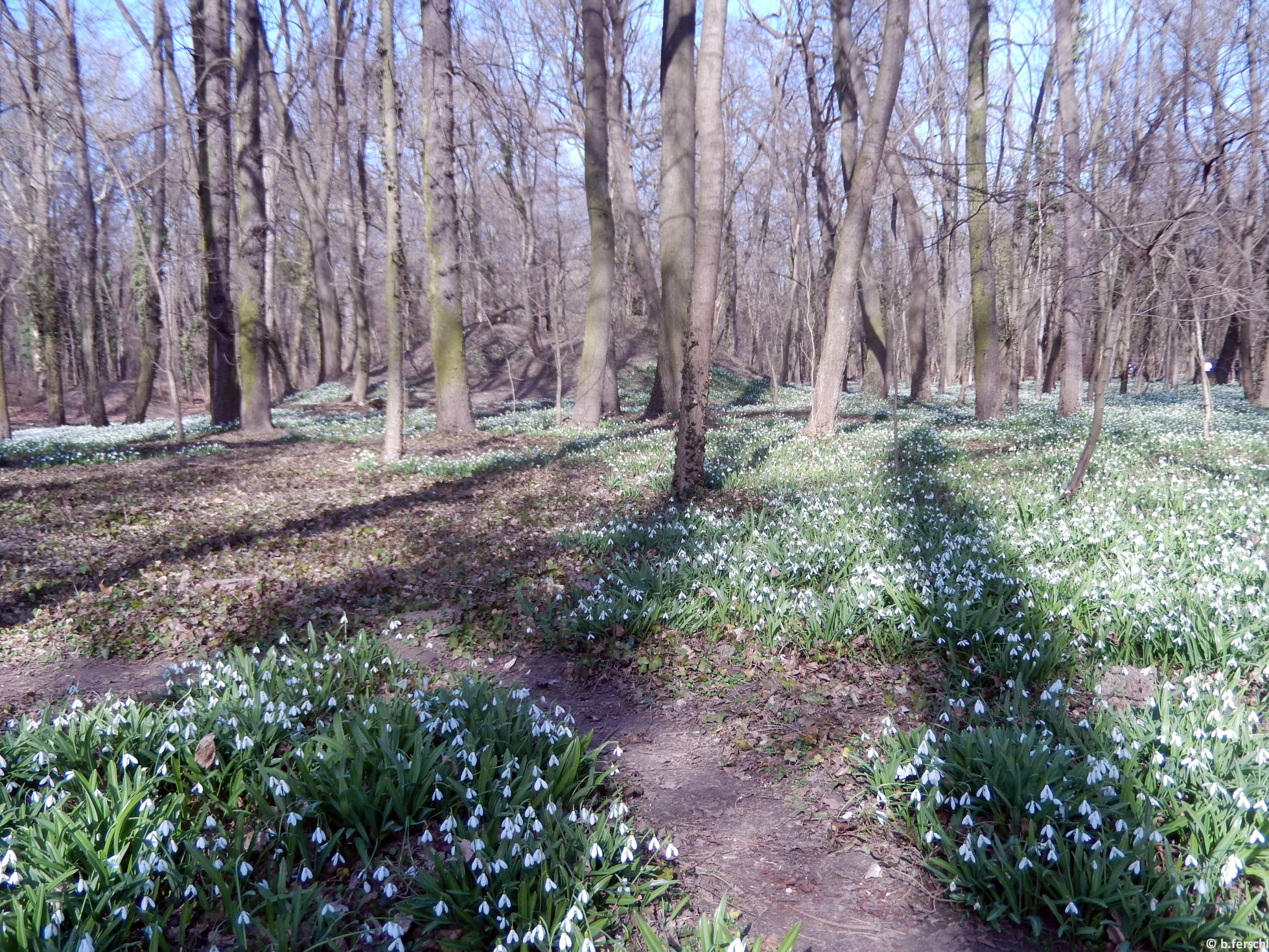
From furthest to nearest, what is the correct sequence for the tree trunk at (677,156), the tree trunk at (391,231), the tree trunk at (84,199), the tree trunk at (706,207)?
the tree trunk at (84,199)
the tree trunk at (677,156)
the tree trunk at (391,231)
the tree trunk at (706,207)

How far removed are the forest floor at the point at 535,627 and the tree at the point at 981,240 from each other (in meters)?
4.89

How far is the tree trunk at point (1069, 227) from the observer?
10664mm

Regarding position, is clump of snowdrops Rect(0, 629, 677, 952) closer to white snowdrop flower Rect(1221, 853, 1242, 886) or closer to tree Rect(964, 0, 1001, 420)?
white snowdrop flower Rect(1221, 853, 1242, 886)

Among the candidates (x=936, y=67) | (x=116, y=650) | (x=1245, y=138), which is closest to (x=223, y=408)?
(x=116, y=650)

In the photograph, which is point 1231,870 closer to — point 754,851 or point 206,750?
point 754,851

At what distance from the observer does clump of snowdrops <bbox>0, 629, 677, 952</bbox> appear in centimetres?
243

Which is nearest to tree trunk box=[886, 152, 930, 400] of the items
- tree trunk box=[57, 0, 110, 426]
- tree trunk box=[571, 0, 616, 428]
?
tree trunk box=[571, 0, 616, 428]

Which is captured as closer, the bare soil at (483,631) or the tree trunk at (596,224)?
the bare soil at (483,631)

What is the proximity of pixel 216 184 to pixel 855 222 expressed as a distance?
1310cm

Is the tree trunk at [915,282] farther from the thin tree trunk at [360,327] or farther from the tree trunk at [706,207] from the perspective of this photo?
the thin tree trunk at [360,327]

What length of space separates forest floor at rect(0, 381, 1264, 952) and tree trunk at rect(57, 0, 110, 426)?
872 centimetres

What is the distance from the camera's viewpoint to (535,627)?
546 cm

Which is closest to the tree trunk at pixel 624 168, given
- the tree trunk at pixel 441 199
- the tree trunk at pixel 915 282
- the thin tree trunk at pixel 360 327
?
the tree trunk at pixel 441 199

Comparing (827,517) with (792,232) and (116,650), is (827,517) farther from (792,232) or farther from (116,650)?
(792,232)
